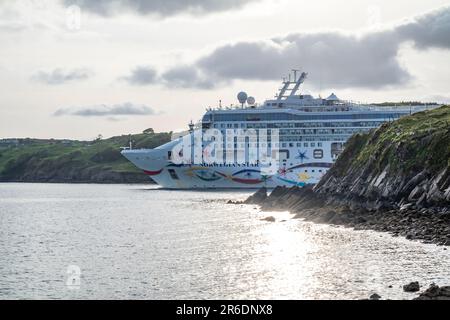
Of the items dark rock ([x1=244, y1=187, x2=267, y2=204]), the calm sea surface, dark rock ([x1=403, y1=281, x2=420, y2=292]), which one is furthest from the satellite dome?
dark rock ([x1=403, y1=281, x2=420, y2=292])

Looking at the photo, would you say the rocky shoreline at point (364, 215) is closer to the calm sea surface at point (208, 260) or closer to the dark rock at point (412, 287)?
the calm sea surface at point (208, 260)

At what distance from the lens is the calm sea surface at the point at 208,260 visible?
35250 mm

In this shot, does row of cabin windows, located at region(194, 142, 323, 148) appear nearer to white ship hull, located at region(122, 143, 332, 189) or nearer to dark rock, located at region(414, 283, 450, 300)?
white ship hull, located at region(122, 143, 332, 189)

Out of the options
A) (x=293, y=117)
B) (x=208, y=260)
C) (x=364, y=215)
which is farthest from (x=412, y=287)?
(x=293, y=117)

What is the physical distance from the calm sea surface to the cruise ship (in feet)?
172

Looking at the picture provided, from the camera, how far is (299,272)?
130 ft

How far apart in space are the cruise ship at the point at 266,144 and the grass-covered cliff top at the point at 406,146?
41.1 metres

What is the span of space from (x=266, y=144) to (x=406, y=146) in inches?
2564

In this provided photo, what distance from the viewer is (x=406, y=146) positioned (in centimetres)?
6681

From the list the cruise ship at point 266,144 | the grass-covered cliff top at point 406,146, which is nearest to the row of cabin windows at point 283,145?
the cruise ship at point 266,144

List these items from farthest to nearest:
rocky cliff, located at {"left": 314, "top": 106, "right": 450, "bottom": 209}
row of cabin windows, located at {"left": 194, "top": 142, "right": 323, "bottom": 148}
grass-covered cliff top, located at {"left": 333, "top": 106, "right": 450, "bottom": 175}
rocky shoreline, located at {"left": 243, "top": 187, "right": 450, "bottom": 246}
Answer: row of cabin windows, located at {"left": 194, "top": 142, "right": 323, "bottom": 148} < grass-covered cliff top, located at {"left": 333, "top": 106, "right": 450, "bottom": 175} < rocky cliff, located at {"left": 314, "top": 106, "right": 450, "bottom": 209} < rocky shoreline, located at {"left": 243, "top": 187, "right": 450, "bottom": 246}

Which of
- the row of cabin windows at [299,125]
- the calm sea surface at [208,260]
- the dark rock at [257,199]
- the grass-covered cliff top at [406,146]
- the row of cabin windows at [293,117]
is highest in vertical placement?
the row of cabin windows at [293,117]

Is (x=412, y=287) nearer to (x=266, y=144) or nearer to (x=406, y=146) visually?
(x=406, y=146)

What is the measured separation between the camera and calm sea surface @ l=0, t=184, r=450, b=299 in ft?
116
